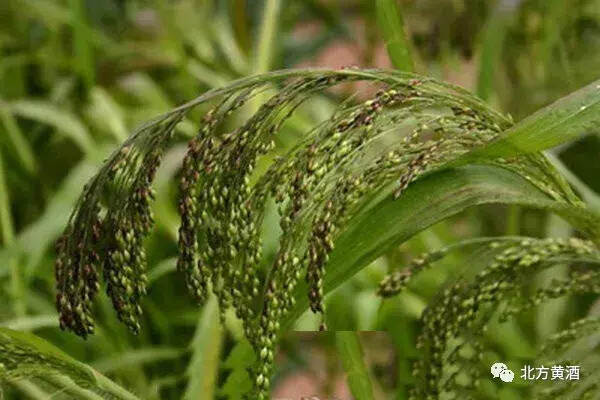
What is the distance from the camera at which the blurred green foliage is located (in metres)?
1.48

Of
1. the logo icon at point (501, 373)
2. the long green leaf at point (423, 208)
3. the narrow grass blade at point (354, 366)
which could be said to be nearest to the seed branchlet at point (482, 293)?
the long green leaf at point (423, 208)

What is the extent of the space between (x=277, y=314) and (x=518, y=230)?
1.02 metres

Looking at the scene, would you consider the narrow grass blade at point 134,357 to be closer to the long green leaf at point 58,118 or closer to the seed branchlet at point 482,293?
the long green leaf at point 58,118

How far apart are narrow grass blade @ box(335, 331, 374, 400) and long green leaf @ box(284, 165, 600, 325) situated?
172 millimetres

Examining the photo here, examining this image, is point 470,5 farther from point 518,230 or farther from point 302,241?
point 302,241

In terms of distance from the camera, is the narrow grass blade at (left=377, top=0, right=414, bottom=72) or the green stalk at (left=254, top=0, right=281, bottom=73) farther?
the green stalk at (left=254, top=0, right=281, bottom=73)

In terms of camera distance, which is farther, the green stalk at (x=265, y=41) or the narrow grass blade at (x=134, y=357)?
the green stalk at (x=265, y=41)

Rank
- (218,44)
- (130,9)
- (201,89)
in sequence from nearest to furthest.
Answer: (201,89), (218,44), (130,9)

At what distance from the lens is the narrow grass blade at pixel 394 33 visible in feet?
3.12

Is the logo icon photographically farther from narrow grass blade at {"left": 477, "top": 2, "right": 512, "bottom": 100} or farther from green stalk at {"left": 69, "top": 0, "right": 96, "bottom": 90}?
green stalk at {"left": 69, "top": 0, "right": 96, "bottom": 90}

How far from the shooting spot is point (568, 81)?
1.61 meters

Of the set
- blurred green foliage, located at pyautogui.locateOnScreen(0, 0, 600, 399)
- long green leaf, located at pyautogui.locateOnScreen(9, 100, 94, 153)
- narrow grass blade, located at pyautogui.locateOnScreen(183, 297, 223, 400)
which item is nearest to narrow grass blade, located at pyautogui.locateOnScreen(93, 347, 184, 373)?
blurred green foliage, located at pyautogui.locateOnScreen(0, 0, 600, 399)

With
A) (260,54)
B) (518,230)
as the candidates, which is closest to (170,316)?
(260,54)

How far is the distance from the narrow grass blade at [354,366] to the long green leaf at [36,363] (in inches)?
10.3
